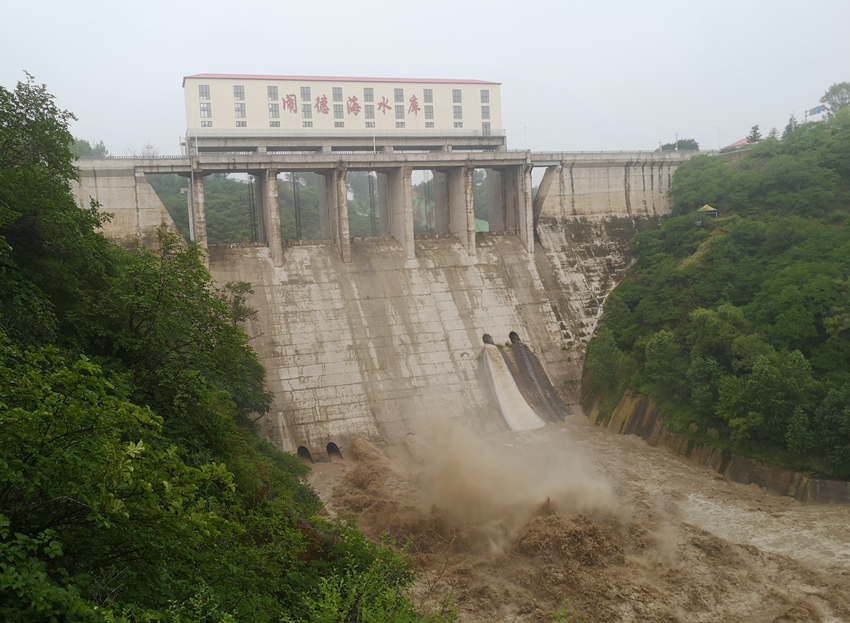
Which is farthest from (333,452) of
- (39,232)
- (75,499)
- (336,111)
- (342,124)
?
(75,499)

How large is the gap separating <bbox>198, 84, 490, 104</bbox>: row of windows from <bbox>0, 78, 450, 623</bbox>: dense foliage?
21.1 m

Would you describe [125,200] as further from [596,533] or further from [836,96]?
[836,96]

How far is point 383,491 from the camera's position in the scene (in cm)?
2414

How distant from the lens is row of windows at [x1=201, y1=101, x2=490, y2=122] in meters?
37.9

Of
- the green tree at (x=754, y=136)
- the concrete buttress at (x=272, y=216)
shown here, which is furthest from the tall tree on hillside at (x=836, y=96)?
the concrete buttress at (x=272, y=216)

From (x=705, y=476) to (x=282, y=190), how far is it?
2042 inches

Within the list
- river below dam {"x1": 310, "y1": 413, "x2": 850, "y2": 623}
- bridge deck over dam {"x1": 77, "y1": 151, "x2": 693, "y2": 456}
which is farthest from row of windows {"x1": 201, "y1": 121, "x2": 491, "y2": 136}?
river below dam {"x1": 310, "y1": 413, "x2": 850, "y2": 623}

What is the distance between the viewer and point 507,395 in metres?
31.9

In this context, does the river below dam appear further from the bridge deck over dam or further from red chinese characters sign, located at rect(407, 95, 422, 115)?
red chinese characters sign, located at rect(407, 95, 422, 115)

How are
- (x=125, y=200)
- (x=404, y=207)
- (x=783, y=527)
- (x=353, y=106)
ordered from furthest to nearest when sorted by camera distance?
(x=353, y=106) → (x=404, y=207) → (x=125, y=200) → (x=783, y=527)

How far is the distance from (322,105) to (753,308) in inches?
938

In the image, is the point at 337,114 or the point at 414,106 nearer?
the point at 337,114

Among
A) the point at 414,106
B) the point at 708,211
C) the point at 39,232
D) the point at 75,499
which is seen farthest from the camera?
the point at 414,106

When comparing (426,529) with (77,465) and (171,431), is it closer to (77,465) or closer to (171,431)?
(171,431)
